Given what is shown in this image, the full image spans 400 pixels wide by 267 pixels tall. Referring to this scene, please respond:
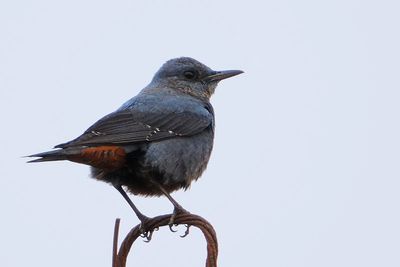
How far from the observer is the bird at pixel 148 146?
5879mm

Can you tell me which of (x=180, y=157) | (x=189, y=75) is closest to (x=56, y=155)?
(x=180, y=157)

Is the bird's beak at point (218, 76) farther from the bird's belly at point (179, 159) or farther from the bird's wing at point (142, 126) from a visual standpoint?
the bird's belly at point (179, 159)

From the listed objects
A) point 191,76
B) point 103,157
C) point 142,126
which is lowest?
point 103,157

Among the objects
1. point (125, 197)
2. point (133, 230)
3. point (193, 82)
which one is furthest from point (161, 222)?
point (193, 82)

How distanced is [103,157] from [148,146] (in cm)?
61

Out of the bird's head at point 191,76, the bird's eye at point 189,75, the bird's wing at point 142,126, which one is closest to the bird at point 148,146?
the bird's wing at point 142,126

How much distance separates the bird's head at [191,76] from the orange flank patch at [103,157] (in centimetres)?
199

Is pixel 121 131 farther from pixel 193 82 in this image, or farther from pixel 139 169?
pixel 193 82

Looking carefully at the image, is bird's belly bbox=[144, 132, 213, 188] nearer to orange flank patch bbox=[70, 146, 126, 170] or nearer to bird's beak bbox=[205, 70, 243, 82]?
orange flank patch bbox=[70, 146, 126, 170]

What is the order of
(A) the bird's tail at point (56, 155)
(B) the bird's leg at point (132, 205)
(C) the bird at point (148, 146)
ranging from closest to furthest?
(A) the bird's tail at point (56, 155) < (C) the bird at point (148, 146) < (B) the bird's leg at point (132, 205)

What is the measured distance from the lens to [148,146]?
6375 millimetres

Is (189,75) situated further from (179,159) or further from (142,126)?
(179,159)

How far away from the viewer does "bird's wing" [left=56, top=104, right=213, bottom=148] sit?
6.00 meters

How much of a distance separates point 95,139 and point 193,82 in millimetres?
2308
